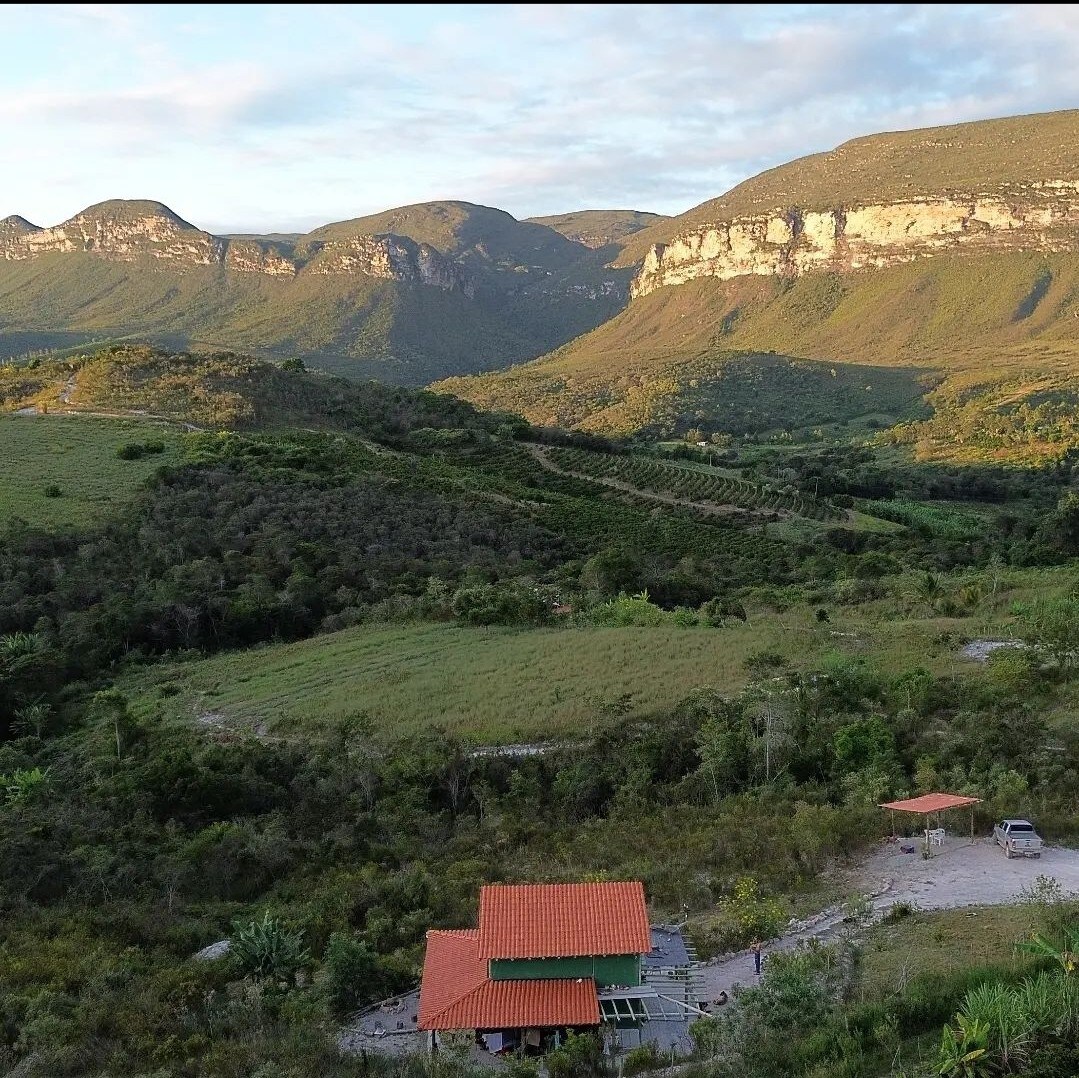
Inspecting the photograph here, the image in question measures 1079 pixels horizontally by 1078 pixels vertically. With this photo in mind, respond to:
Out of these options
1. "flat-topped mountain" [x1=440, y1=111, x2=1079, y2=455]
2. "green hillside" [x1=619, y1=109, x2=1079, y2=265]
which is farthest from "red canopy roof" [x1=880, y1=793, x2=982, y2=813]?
"green hillside" [x1=619, y1=109, x2=1079, y2=265]

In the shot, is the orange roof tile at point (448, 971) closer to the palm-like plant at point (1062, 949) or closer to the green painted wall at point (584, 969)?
the green painted wall at point (584, 969)

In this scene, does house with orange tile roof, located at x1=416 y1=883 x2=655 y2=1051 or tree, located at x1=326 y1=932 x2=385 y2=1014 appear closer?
house with orange tile roof, located at x1=416 y1=883 x2=655 y2=1051

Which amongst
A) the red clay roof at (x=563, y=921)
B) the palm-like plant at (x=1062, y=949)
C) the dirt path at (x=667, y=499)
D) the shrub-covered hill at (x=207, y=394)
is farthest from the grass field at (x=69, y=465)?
the palm-like plant at (x=1062, y=949)

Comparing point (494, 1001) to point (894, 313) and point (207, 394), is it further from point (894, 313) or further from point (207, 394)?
point (894, 313)

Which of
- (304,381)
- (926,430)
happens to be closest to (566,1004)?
(304,381)

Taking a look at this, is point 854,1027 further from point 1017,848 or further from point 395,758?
point 395,758

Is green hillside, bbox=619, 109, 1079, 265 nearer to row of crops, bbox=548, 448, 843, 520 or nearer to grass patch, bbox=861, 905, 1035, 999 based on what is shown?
row of crops, bbox=548, 448, 843, 520

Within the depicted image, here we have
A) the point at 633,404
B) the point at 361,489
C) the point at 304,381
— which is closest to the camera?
the point at 361,489
